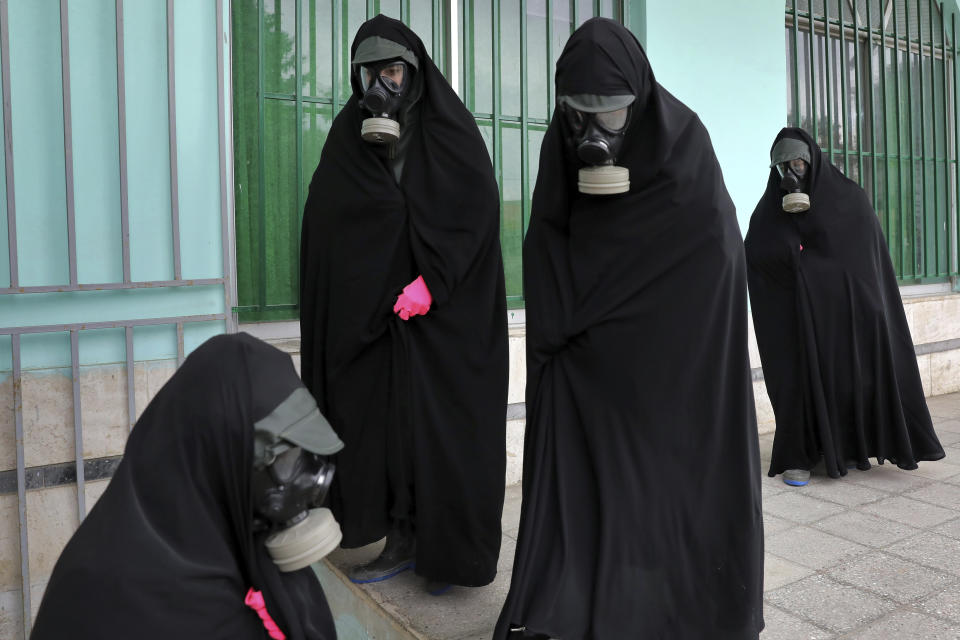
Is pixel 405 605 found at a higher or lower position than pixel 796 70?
lower

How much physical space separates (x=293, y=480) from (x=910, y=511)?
11.7 feet

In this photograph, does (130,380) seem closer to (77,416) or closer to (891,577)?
(77,416)

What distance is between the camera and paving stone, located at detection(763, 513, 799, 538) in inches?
148

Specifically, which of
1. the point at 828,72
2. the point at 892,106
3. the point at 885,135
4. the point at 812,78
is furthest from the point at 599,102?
the point at 892,106

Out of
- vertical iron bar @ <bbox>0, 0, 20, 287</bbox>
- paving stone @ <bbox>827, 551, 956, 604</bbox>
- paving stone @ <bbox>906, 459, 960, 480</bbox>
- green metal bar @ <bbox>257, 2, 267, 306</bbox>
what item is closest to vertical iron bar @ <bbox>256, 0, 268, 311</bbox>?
green metal bar @ <bbox>257, 2, 267, 306</bbox>

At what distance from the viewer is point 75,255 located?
3201mm

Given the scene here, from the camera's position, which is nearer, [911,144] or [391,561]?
[391,561]

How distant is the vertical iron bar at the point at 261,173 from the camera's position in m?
4.07

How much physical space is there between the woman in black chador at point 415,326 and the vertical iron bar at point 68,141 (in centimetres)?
102

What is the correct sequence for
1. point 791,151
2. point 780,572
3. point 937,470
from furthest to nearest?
point 937,470, point 791,151, point 780,572

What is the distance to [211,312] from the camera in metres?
3.53

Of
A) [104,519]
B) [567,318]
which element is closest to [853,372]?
[567,318]

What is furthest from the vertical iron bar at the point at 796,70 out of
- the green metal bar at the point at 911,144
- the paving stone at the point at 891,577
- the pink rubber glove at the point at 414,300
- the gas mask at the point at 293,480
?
the gas mask at the point at 293,480

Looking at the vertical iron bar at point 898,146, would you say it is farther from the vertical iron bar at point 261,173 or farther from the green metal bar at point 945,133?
the vertical iron bar at point 261,173
